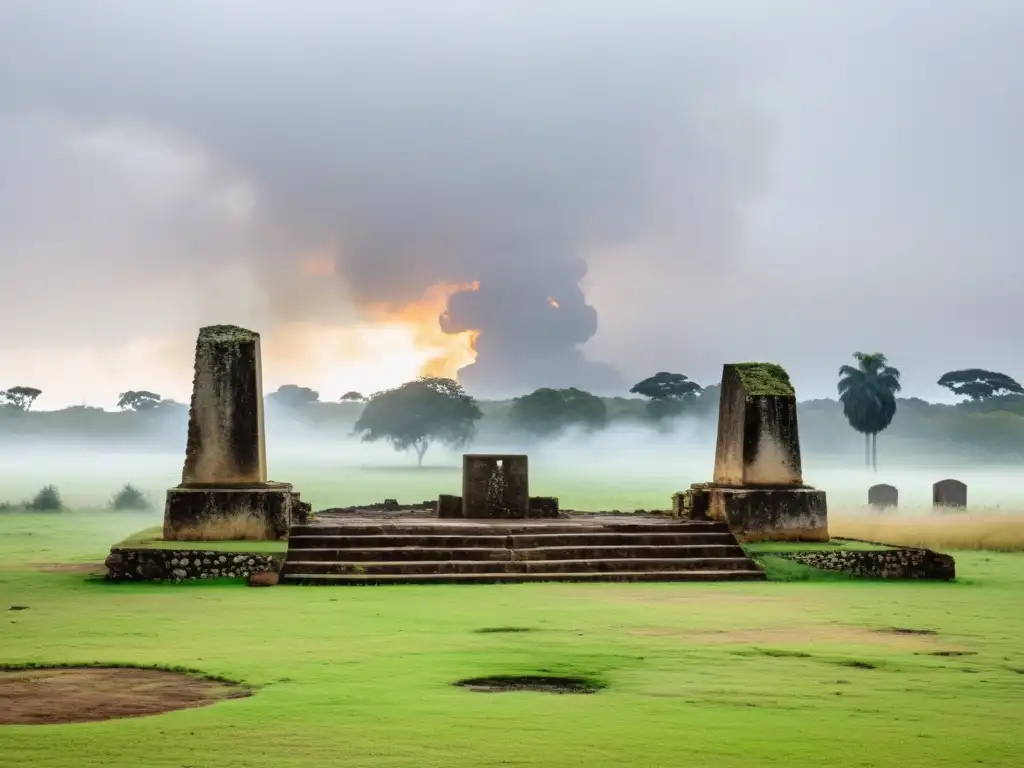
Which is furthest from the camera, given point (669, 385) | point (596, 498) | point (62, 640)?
point (669, 385)

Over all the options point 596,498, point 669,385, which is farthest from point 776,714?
point 669,385

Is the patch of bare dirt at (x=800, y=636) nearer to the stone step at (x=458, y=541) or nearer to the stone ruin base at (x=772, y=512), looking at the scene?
the stone step at (x=458, y=541)

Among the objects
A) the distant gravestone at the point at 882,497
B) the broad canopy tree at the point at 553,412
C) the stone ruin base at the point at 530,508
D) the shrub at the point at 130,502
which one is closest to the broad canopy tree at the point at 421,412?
the broad canopy tree at the point at 553,412

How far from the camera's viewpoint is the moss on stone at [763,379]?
1010 inches

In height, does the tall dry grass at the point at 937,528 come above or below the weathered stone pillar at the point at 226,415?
below

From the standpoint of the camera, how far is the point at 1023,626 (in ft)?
52.5

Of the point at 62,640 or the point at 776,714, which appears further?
the point at 62,640

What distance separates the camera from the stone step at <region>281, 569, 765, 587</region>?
21.1 metres

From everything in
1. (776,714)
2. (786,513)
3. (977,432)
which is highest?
(977,432)

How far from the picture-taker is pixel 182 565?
21.4 meters

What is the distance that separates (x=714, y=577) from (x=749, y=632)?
6.83 metres

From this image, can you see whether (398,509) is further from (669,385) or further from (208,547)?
(669,385)

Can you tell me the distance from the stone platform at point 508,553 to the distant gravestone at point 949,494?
20406mm

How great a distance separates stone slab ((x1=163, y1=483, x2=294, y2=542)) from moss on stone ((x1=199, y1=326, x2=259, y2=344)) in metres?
2.67
